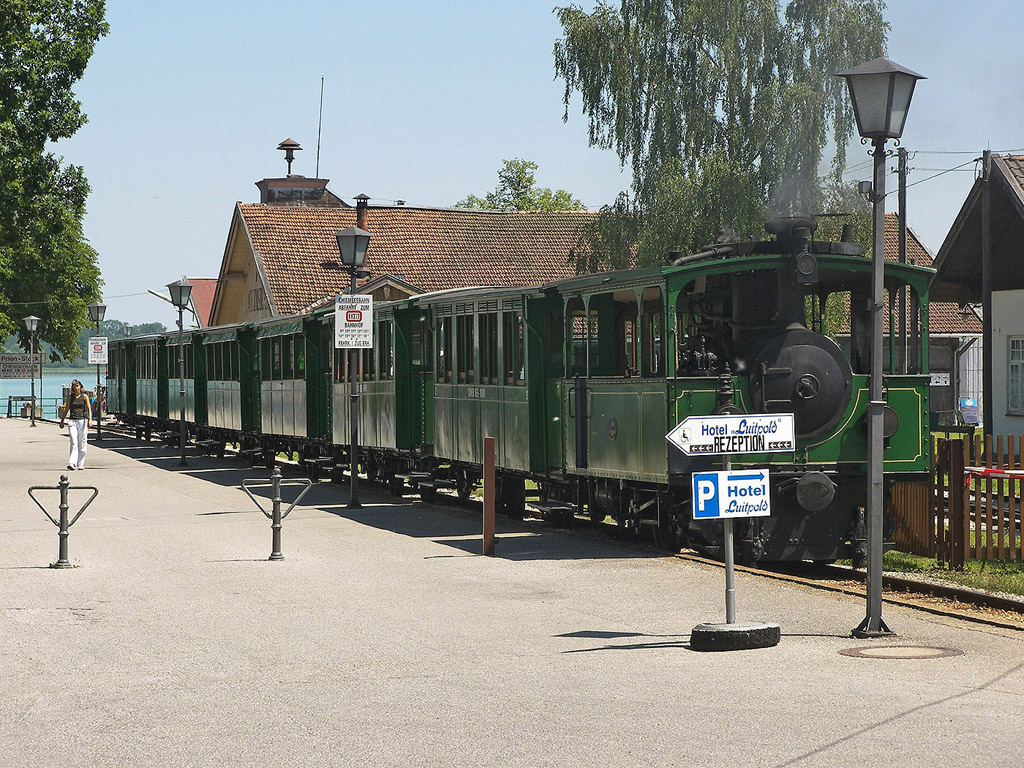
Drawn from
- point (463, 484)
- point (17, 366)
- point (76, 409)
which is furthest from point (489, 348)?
point (17, 366)

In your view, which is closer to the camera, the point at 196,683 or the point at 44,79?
the point at 196,683

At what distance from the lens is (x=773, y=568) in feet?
49.3

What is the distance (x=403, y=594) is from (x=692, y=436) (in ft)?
11.4

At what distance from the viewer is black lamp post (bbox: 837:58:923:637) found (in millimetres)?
10406

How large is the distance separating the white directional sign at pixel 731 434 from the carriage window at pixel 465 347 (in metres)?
9.49

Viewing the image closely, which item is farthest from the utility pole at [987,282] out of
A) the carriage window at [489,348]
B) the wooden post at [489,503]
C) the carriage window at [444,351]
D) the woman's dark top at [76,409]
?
the woman's dark top at [76,409]

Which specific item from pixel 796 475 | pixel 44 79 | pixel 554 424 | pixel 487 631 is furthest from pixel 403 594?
pixel 44 79

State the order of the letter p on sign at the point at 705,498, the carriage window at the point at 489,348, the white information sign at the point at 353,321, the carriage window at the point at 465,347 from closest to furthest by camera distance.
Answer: the letter p on sign at the point at 705,498, the carriage window at the point at 489,348, the carriage window at the point at 465,347, the white information sign at the point at 353,321

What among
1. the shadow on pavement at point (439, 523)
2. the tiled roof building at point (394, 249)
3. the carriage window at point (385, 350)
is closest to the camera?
the shadow on pavement at point (439, 523)

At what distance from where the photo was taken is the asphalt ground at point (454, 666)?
7.11 metres

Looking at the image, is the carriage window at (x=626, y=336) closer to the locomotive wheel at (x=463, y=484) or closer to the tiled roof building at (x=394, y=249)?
the locomotive wheel at (x=463, y=484)

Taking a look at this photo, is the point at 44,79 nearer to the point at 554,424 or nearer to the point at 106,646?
the point at 554,424

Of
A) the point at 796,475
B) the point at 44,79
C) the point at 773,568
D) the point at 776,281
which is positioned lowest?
the point at 773,568

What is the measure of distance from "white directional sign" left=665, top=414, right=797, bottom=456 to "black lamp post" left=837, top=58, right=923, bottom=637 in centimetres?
64
